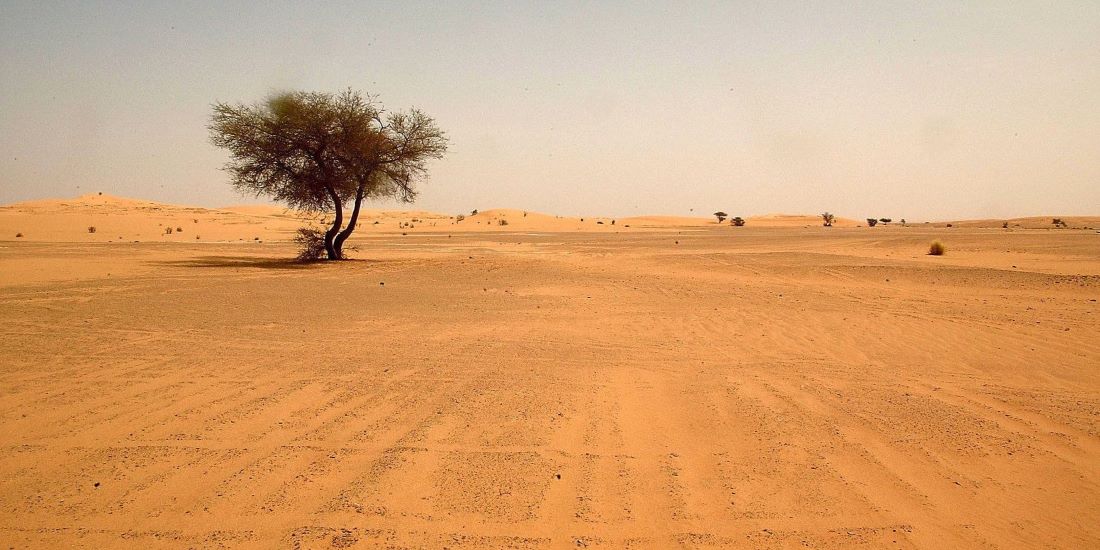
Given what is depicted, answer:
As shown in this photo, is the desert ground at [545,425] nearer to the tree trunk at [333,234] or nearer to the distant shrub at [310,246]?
the distant shrub at [310,246]

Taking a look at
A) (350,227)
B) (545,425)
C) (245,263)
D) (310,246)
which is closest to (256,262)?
(245,263)

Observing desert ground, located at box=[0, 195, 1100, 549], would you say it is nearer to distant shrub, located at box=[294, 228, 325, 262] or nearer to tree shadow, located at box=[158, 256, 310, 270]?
tree shadow, located at box=[158, 256, 310, 270]

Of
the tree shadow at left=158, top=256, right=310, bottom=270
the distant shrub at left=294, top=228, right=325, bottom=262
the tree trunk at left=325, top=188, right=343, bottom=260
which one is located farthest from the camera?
the tree trunk at left=325, top=188, right=343, bottom=260

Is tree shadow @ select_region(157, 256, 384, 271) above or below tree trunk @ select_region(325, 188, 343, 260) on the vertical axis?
below

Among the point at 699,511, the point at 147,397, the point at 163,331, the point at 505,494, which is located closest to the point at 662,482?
the point at 699,511

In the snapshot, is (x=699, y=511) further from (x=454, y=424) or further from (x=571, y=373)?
(x=571, y=373)

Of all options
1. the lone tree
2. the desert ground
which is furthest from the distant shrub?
the desert ground

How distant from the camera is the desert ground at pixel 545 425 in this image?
315 cm

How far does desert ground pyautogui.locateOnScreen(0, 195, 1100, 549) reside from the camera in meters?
3.15

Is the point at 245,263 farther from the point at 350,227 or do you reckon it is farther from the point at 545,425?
the point at 545,425

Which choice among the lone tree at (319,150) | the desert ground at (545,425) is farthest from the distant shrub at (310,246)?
the desert ground at (545,425)

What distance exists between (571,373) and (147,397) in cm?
385

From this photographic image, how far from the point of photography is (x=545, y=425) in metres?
4.52

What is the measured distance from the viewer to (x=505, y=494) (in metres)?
3.42
